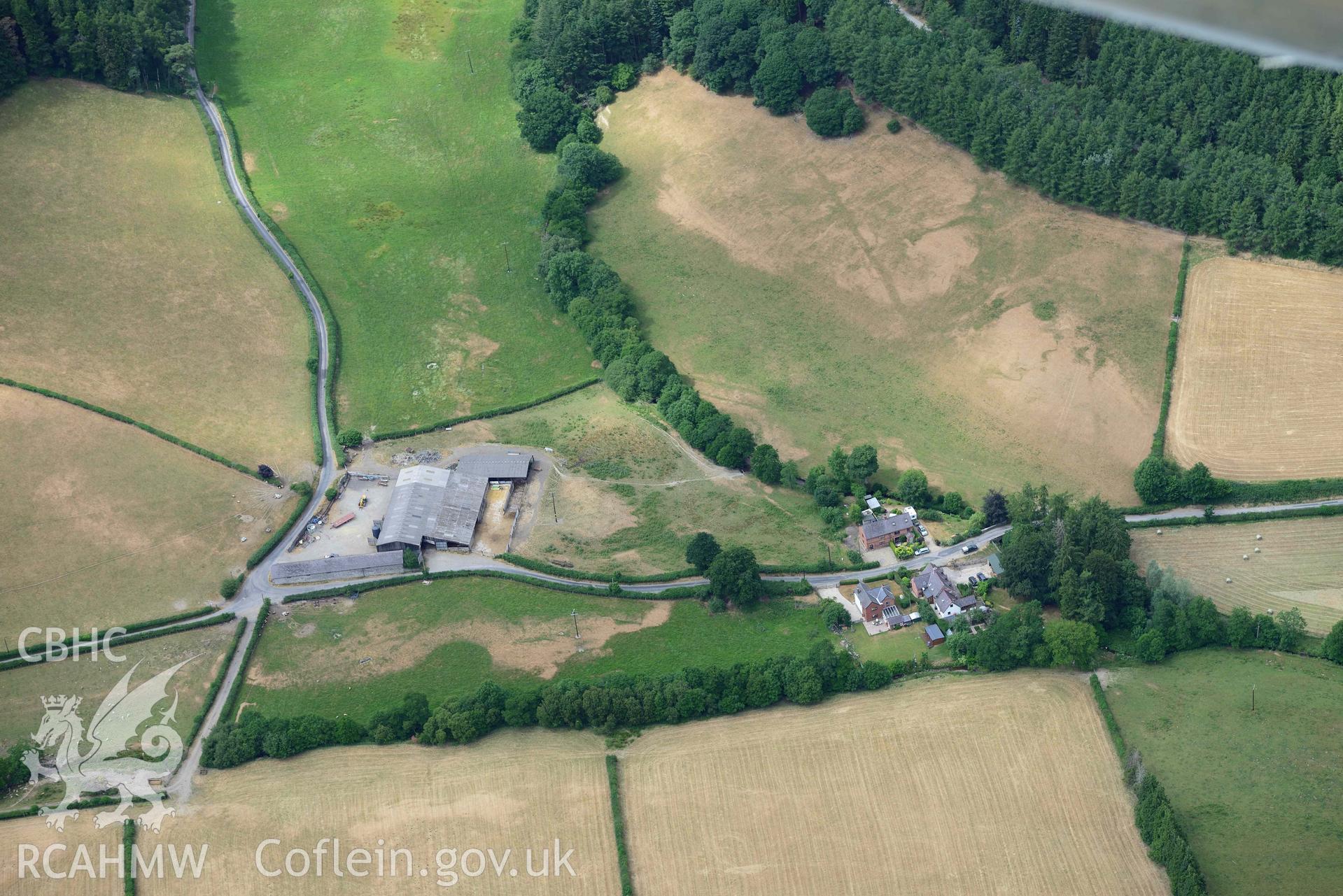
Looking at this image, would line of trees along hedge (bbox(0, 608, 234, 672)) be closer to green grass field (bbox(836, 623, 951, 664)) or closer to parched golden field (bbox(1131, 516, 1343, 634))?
green grass field (bbox(836, 623, 951, 664))

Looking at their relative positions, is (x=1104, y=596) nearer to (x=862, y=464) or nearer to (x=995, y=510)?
(x=995, y=510)

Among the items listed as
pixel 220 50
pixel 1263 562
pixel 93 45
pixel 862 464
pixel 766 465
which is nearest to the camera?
pixel 1263 562

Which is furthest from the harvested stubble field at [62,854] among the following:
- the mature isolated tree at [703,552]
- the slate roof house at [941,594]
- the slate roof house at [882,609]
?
the slate roof house at [941,594]

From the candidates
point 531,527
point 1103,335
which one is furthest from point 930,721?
point 1103,335

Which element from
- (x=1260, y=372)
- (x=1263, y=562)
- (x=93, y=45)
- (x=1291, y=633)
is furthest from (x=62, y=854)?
(x=1260, y=372)

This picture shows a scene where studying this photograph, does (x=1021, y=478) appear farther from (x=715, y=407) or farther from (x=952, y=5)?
(x=952, y=5)

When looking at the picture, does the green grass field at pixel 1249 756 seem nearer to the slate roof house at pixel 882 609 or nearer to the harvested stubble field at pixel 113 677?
the slate roof house at pixel 882 609
